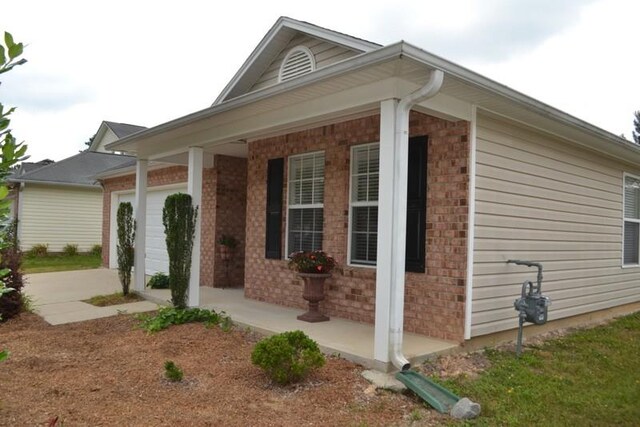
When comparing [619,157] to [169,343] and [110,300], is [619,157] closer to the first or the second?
[169,343]

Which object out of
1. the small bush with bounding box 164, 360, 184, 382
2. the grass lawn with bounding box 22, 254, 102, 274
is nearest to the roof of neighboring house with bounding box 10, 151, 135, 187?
the grass lawn with bounding box 22, 254, 102, 274

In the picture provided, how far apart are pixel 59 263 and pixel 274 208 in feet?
39.2

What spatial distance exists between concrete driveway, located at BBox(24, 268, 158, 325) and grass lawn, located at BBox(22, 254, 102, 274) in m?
1.28

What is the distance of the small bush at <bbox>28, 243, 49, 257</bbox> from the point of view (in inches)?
741

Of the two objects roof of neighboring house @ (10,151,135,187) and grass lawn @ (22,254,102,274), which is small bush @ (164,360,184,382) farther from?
roof of neighboring house @ (10,151,135,187)

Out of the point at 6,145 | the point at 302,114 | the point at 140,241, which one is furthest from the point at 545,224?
the point at 140,241

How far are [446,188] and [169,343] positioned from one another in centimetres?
373

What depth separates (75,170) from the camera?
67.8 ft

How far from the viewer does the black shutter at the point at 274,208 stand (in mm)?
8117

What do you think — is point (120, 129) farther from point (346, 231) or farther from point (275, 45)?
point (346, 231)

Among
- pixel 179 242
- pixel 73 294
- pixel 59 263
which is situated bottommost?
pixel 59 263

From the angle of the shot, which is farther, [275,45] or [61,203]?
[61,203]

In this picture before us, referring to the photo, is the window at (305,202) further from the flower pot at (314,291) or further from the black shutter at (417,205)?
the black shutter at (417,205)

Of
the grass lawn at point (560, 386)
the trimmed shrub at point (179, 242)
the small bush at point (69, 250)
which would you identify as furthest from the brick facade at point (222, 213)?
the small bush at point (69, 250)
